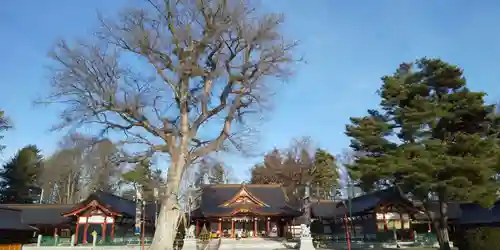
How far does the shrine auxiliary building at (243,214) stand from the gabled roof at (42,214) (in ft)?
42.8

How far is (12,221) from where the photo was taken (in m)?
31.9

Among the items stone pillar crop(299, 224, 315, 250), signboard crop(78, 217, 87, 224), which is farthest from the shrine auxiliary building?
stone pillar crop(299, 224, 315, 250)

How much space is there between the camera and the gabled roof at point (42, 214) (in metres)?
34.4

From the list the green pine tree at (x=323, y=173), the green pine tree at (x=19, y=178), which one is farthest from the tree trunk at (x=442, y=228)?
the green pine tree at (x=19, y=178)

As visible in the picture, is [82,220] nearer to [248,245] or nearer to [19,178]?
[248,245]

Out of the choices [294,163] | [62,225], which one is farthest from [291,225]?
[62,225]

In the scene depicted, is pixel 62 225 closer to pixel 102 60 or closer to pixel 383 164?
pixel 102 60

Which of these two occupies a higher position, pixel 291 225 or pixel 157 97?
pixel 157 97

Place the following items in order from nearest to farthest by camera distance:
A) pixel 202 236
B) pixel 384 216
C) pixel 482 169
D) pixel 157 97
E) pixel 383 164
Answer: pixel 157 97, pixel 482 169, pixel 383 164, pixel 384 216, pixel 202 236

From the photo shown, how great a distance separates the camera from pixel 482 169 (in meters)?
17.7

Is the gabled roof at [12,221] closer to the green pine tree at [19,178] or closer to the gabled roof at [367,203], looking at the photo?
the green pine tree at [19,178]

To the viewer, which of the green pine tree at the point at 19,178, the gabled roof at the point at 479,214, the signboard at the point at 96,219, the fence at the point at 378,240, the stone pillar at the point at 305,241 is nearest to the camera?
the stone pillar at the point at 305,241

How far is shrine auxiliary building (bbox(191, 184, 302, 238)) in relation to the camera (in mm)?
37406

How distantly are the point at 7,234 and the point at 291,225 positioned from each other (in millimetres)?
27768
